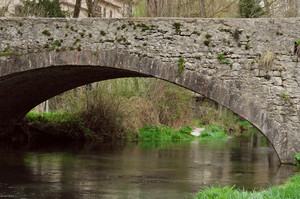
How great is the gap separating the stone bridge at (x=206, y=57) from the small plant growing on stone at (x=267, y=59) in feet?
0.07

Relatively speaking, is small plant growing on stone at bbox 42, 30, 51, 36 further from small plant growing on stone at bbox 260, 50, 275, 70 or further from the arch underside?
small plant growing on stone at bbox 260, 50, 275, 70

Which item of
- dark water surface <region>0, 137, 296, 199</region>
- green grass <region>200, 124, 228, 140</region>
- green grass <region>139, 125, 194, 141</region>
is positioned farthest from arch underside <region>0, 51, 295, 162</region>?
green grass <region>200, 124, 228, 140</region>

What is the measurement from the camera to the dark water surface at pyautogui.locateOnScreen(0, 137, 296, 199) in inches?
307

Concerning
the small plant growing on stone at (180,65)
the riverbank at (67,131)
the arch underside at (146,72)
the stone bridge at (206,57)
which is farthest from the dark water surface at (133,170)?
the small plant growing on stone at (180,65)

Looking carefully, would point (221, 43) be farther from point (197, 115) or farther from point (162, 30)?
point (197, 115)

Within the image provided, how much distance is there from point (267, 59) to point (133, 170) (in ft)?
11.7

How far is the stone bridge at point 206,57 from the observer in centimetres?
985

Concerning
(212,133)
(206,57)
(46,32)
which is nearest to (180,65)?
(206,57)

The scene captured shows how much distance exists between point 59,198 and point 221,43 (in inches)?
188

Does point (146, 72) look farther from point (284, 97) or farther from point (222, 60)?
point (284, 97)

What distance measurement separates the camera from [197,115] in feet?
71.6

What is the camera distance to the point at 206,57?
9969 millimetres

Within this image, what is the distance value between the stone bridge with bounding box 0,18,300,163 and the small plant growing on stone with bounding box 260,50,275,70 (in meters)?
0.02

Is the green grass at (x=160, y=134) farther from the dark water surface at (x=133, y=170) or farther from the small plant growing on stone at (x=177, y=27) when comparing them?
the small plant growing on stone at (x=177, y=27)
